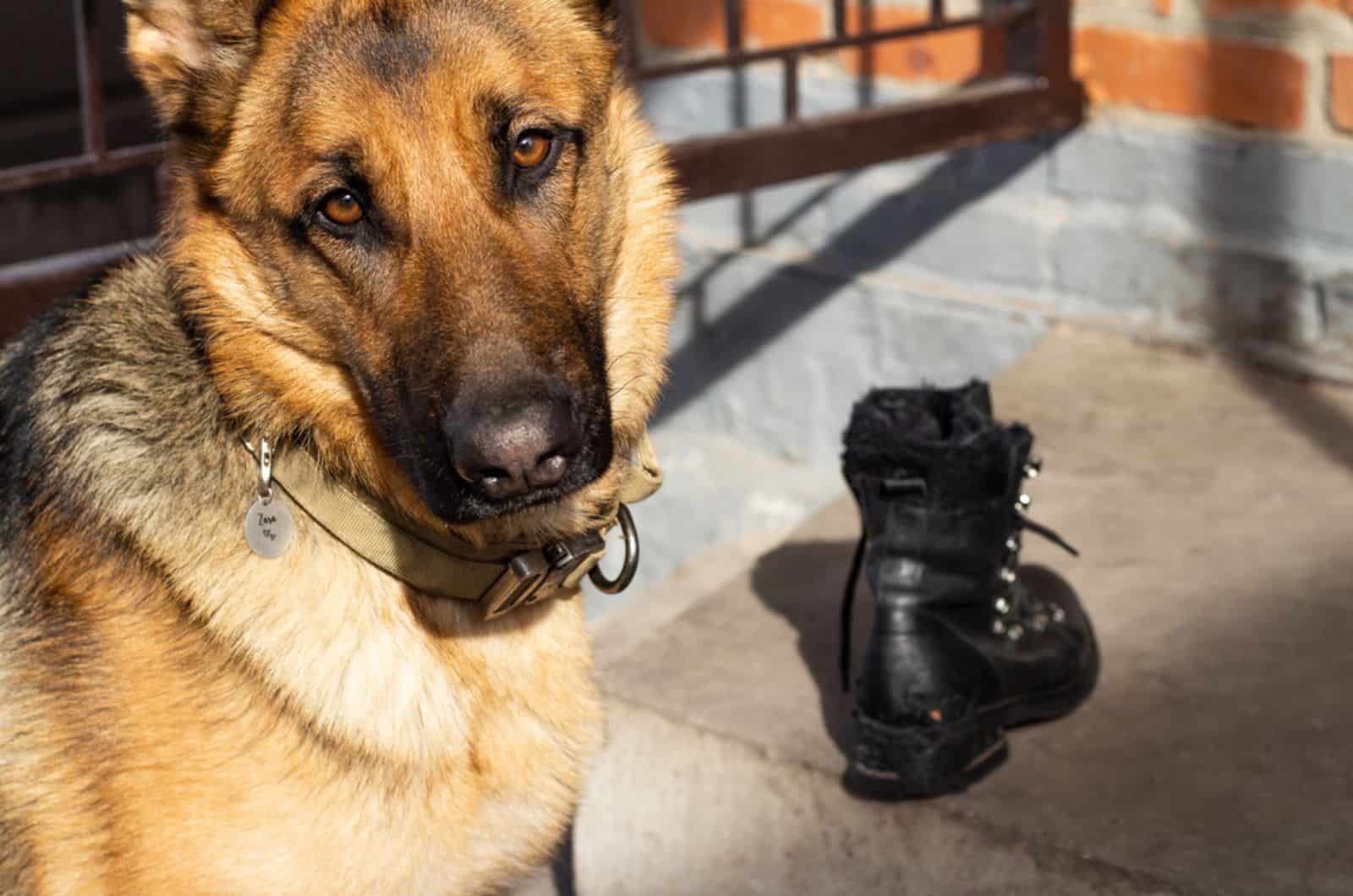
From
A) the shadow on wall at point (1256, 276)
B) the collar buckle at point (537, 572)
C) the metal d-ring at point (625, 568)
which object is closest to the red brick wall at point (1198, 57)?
the shadow on wall at point (1256, 276)

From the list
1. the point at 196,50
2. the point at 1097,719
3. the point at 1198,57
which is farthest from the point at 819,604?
the point at 1198,57

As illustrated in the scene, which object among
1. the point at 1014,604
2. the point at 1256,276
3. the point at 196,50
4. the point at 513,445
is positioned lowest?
the point at 1014,604

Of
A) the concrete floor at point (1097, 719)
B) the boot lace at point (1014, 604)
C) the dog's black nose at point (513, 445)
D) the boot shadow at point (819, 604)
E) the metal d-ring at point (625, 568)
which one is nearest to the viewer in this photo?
the dog's black nose at point (513, 445)

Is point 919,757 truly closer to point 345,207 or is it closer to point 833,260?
point 345,207

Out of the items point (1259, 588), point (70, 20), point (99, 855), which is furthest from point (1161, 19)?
point (70, 20)

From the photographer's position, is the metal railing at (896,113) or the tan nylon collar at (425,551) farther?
the metal railing at (896,113)

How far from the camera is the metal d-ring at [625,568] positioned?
2.15m

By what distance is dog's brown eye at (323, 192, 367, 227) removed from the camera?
1940 mm

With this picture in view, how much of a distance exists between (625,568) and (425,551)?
0.27 m

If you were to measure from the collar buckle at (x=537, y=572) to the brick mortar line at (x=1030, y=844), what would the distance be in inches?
27.1

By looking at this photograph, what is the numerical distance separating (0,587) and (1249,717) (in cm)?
193

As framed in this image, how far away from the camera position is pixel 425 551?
81.3 inches

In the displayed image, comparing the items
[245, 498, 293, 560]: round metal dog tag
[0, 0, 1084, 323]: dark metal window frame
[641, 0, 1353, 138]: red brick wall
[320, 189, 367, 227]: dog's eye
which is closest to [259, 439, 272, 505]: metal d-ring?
[245, 498, 293, 560]: round metal dog tag

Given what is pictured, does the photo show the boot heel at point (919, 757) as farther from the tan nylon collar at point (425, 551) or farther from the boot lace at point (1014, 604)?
the tan nylon collar at point (425, 551)
